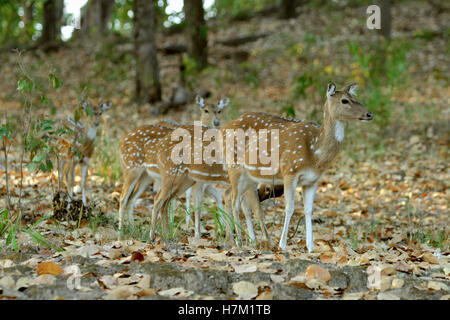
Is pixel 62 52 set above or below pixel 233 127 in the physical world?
above

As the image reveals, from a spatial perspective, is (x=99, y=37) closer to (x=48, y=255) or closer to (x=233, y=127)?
(x=233, y=127)

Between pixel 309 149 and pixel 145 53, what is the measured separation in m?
9.63

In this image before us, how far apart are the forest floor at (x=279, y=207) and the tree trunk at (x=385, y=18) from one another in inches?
55.1

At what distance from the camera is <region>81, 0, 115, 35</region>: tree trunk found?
2292cm

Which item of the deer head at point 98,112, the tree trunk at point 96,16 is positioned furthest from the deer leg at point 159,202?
the tree trunk at point 96,16

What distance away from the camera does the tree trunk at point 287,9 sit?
22.1m

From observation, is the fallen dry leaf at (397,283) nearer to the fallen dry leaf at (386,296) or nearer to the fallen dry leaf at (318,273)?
the fallen dry leaf at (386,296)

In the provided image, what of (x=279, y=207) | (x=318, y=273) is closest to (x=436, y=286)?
(x=318, y=273)

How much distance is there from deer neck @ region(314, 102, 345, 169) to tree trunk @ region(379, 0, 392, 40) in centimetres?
1088

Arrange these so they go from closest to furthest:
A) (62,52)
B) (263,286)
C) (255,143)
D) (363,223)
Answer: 1. (263,286)
2. (255,143)
3. (363,223)
4. (62,52)

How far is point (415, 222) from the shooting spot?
751 cm

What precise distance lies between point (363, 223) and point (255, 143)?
2361 mm

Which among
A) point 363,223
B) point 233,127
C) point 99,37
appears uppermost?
point 99,37
